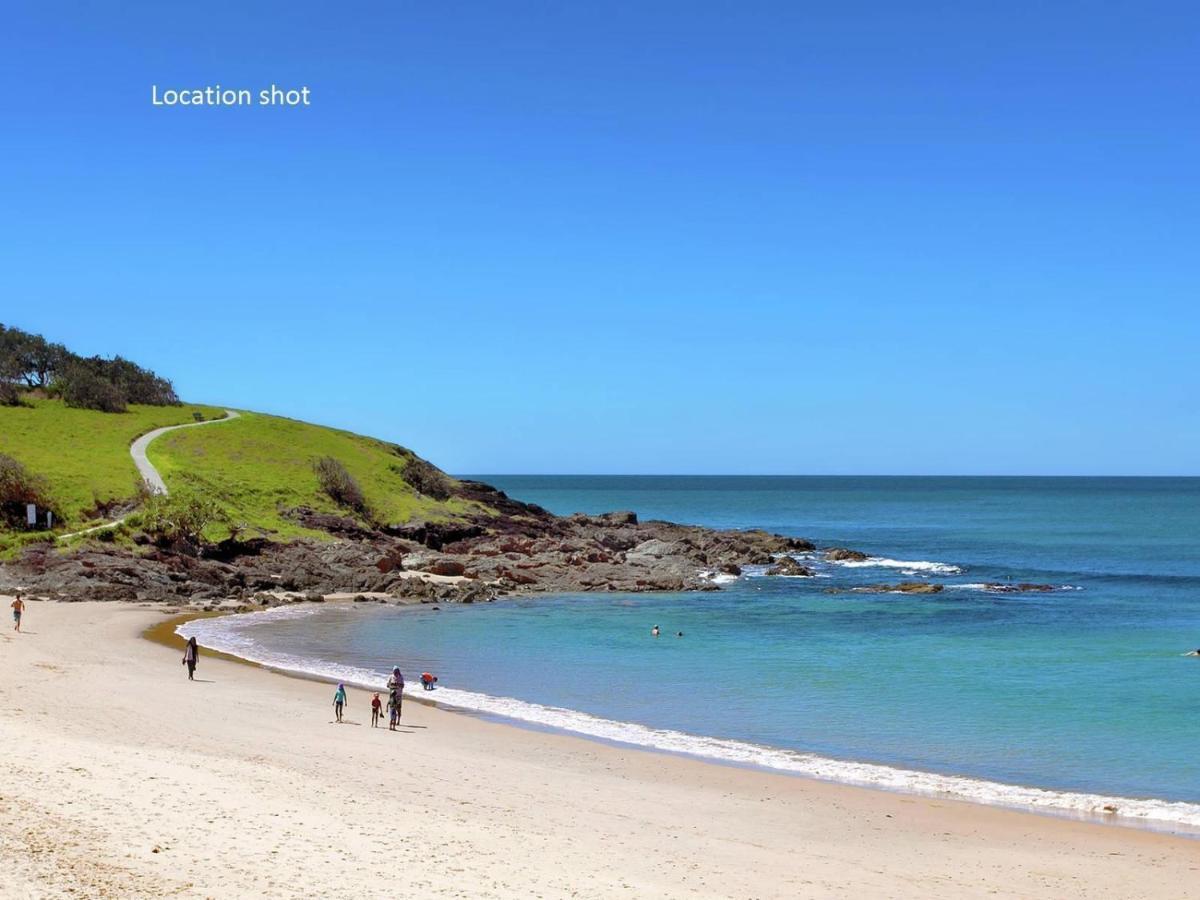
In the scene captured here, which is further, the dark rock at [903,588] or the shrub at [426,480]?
the shrub at [426,480]

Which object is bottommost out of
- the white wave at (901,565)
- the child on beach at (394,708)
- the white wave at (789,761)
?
the white wave at (789,761)

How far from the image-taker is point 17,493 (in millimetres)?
62031

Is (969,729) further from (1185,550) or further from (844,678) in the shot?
(1185,550)

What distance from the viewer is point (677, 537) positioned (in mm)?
91750

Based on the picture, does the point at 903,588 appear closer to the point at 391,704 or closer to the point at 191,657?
the point at 391,704

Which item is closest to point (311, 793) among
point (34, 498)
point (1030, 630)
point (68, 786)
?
point (68, 786)

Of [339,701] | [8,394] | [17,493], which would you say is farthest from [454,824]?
[8,394]

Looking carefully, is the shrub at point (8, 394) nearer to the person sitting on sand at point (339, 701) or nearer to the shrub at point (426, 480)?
the shrub at point (426, 480)

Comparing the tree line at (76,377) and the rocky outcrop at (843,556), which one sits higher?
the tree line at (76,377)

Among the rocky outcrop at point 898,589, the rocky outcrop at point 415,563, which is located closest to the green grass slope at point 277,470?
the rocky outcrop at point 415,563

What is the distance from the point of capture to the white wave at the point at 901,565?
78.0 metres

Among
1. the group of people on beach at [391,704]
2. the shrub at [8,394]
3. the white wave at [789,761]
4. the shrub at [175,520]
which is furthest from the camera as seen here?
the shrub at [8,394]

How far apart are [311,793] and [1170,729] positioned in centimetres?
2292

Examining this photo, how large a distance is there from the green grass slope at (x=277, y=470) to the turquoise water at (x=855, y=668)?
21.5 meters
